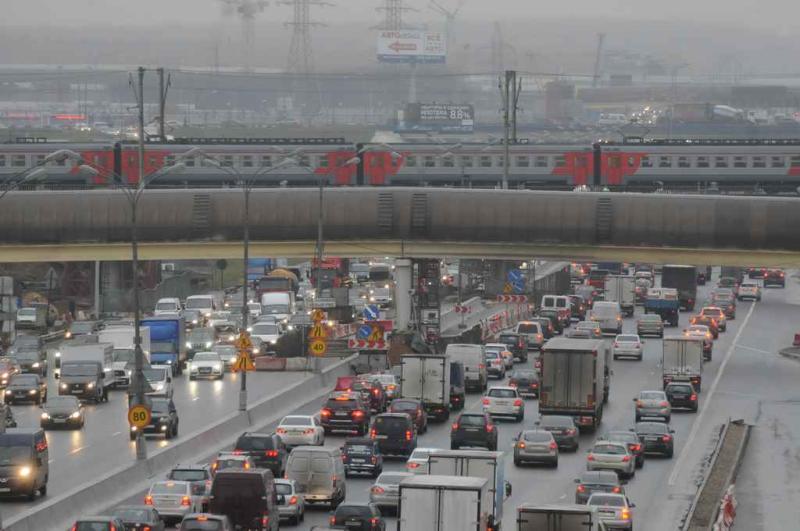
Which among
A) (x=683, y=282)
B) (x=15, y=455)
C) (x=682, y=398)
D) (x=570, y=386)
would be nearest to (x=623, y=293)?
(x=683, y=282)

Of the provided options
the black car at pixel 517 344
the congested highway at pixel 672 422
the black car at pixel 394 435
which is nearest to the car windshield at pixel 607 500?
the congested highway at pixel 672 422

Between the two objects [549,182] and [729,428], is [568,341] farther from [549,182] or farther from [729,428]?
[549,182]

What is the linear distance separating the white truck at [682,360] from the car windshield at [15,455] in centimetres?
3303

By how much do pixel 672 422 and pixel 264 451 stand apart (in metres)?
19.6

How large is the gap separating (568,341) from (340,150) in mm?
64496

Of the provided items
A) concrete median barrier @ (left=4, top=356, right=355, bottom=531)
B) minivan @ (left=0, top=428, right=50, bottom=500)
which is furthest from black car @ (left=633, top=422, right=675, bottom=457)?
minivan @ (left=0, top=428, right=50, bottom=500)

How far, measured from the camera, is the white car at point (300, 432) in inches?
1841

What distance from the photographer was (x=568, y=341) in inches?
2239

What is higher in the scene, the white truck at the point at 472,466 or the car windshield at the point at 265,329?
the white truck at the point at 472,466

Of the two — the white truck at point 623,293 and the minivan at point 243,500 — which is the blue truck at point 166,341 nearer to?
the minivan at point 243,500

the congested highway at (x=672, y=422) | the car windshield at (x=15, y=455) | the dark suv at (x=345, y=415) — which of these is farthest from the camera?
the dark suv at (x=345, y=415)

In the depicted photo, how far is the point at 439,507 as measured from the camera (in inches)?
1124

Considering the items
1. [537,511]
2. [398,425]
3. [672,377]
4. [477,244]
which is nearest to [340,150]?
[477,244]

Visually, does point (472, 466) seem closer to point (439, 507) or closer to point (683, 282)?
point (439, 507)
